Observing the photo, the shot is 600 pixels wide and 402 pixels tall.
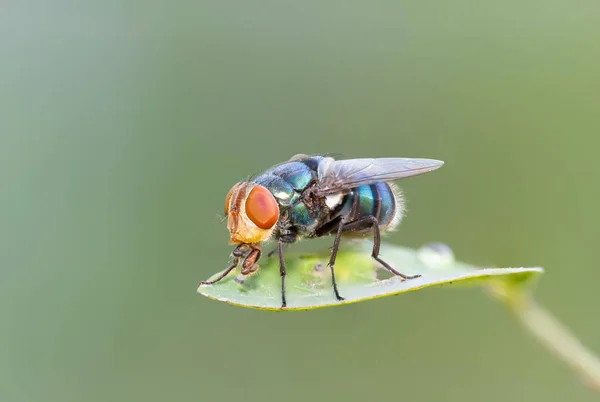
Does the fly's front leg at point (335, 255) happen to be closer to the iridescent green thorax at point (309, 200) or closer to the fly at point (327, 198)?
the fly at point (327, 198)

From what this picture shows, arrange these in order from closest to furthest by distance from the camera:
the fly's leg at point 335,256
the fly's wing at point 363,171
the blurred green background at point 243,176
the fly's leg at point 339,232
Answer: the fly's leg at point 335,256 < the fly's leg at point 339,232 < the fly's wing at point 363,171 < the blurred green background at point 243,176

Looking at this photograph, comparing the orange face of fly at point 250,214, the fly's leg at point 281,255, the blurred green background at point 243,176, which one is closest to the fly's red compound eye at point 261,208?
the orange face of fly at point 250,214

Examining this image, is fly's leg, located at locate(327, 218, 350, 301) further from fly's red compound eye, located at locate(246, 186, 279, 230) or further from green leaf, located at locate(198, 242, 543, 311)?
fly's red compound eye, located at locate(246, 186, 279, 230)

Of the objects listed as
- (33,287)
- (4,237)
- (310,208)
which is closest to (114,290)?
(33,287)

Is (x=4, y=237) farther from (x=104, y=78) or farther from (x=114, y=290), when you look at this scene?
(x=104, y=78)

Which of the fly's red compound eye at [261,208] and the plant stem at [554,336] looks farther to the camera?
the fly's red compound eye at [261,208]

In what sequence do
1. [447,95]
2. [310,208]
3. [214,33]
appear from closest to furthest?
[310,208], [447,95], [214,33]

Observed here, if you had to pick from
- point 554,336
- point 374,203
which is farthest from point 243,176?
point 554,336
